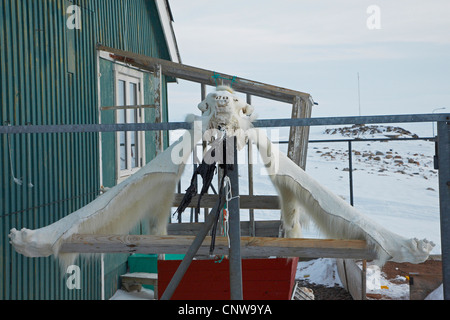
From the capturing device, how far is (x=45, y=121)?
5211mm

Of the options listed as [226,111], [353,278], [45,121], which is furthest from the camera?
[353,278]

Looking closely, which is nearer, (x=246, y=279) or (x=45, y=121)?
(x=246, y=279)

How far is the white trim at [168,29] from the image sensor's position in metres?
9.39

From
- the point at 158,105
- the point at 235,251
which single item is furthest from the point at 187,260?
the point at 158,105

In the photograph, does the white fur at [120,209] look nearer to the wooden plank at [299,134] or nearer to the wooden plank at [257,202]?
the wooden plank at [257,202]

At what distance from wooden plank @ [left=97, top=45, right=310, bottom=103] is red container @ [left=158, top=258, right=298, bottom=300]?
8.15 ft

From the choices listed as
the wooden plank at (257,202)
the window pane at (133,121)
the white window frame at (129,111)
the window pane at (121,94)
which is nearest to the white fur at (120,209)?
the wooden plank at (257,202)

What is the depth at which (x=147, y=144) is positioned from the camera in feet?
29.5

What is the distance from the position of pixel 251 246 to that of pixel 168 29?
778 centimetres

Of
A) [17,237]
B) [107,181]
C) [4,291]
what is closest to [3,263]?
[4,291]

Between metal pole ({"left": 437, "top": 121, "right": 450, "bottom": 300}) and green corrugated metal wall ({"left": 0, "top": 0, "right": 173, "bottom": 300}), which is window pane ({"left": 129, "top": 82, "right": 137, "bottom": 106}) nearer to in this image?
green corrugated metal wall ({"left": 0, "top": 0, "right": 173, "bottom": 300})

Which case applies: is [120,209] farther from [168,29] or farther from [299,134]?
[168,29]

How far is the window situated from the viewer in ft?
24.8
